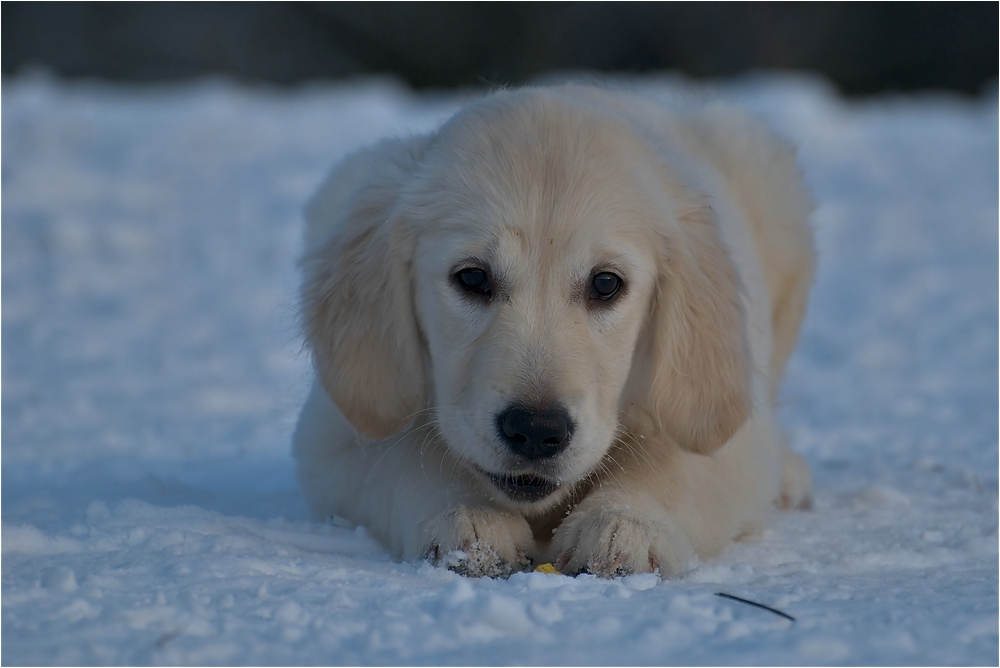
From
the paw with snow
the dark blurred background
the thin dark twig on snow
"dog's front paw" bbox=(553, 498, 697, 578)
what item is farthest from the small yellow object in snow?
the dark blurred background

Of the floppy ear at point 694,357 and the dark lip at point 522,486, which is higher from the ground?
the floppy ear at point 694,357

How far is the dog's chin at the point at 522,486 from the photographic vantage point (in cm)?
329

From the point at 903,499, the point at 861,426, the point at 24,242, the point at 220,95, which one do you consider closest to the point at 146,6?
the point at 220,95

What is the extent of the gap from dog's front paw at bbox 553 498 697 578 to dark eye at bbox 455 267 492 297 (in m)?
0.71

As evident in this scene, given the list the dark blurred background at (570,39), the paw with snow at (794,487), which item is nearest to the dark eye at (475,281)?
the paw with snow at (794,487)

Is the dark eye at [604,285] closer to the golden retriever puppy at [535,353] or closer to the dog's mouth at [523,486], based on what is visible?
the golden retriever puppy at [535,353]

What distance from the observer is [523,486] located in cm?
330

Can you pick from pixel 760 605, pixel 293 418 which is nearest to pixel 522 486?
pixel 760 605

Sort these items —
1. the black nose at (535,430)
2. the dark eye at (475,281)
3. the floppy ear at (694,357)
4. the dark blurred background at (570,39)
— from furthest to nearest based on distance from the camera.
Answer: the dark blurred background at (570,39) < the floppy ear at (694,357) < the dark eye at (475,281) < the black nose at (535,430)

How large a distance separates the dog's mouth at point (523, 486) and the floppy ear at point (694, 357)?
0.51m

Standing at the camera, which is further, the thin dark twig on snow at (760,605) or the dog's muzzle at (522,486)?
the dog's muzzle at (522,486)

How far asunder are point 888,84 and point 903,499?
15913mm

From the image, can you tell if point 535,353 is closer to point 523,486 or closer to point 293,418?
point 523,486

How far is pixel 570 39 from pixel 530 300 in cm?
1598
